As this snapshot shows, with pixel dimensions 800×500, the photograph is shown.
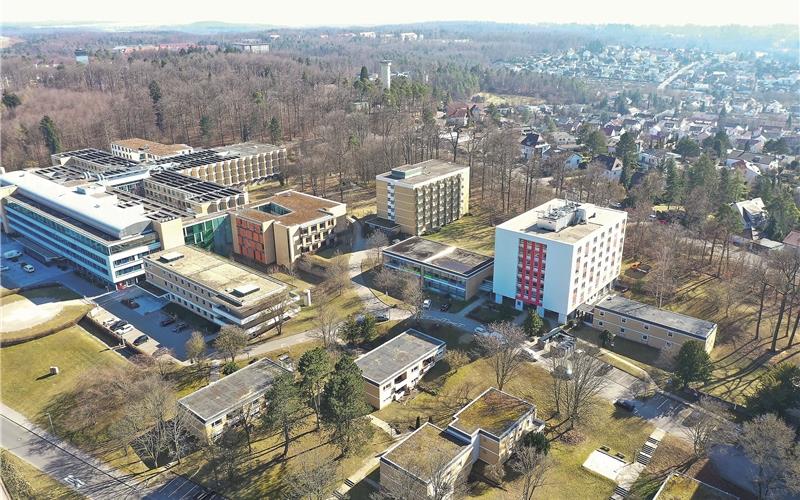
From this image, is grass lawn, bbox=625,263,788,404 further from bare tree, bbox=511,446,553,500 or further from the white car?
the white car

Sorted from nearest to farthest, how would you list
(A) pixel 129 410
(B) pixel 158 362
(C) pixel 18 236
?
1. (A) pixel 129 410
2. (B) pixel 158 362
3. (C) pixel 18 236

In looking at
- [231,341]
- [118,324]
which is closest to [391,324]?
[231,341]

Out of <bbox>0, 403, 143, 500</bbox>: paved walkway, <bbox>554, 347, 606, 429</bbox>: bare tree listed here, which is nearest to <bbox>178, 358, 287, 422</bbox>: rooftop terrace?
<bbox>0, 403, 143, 500</bbox>: paved walkway

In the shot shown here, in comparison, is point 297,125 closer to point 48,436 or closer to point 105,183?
point 105,183

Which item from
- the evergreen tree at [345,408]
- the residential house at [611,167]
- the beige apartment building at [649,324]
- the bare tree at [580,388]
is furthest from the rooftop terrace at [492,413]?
the residential house at [611,167]

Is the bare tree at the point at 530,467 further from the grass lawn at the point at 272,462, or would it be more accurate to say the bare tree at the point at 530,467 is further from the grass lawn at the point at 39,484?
the grass lawn at the point at 39,484

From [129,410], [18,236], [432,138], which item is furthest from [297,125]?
[129,410]

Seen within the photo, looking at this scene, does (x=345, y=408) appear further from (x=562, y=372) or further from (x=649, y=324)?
(x=649, y=324)
